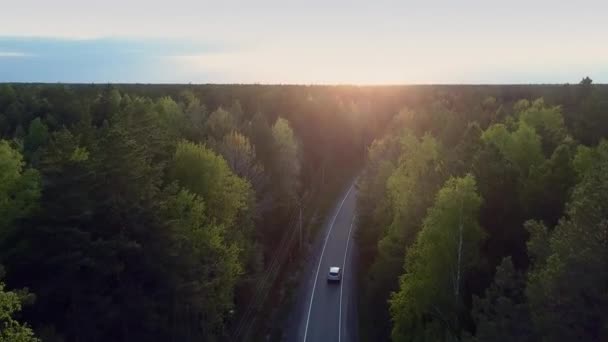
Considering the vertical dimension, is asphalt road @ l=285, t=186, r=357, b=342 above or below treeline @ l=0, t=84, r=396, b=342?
below

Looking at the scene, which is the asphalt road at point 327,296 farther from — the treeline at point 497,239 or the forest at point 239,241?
the forest at point 239,241

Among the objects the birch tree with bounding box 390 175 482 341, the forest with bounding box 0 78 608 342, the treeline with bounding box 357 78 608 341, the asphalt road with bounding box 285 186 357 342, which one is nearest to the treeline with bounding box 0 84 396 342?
the forest with bounding box 0 78 608 342

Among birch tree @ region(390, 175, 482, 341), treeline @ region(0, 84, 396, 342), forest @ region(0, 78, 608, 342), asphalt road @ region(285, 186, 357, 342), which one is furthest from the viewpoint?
asphalt road @ region(285, 186, 357, 342)

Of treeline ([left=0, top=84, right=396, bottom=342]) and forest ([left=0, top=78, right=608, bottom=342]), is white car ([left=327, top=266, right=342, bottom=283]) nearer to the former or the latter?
forest ([left=0, top=78, right=608, bottom=342])

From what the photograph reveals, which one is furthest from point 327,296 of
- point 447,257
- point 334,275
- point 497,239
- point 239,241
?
point 447,257

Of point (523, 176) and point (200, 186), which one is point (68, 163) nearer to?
point (200, 186)

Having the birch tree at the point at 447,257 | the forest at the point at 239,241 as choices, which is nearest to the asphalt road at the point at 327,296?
the forest at the point at 239,241
